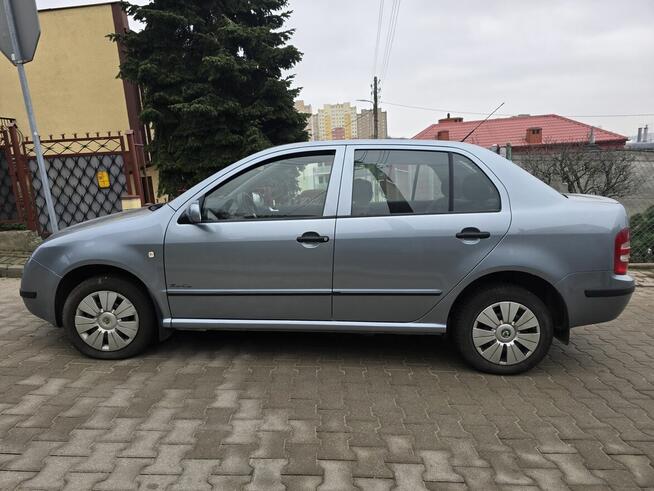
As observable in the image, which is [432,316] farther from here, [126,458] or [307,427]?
[126,458]

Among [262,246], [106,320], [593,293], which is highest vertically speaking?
[262,246]

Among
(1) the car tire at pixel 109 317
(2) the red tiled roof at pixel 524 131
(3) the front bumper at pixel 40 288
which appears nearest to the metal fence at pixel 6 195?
(3) the front bumper at pixel 40 288

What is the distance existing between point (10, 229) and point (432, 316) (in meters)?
6.83

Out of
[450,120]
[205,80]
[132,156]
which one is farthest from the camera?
[450,120]

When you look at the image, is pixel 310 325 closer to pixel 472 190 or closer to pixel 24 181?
pixel 472 190

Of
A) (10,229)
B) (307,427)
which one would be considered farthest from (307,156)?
(10,229)

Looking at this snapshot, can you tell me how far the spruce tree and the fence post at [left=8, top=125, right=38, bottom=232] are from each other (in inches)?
105

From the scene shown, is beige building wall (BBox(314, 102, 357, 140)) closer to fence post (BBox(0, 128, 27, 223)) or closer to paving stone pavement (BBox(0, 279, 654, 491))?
fence post (BBox(0, 128, 27, 223))

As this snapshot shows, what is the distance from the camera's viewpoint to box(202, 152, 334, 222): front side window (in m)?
3.29

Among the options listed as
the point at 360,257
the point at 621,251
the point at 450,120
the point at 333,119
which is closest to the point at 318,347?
the point at 360,257

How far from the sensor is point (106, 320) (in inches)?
135

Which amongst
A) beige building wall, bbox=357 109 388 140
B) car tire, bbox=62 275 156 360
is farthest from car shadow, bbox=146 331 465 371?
beige building wall, bbox=357 109 388 140

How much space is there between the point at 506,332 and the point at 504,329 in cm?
3

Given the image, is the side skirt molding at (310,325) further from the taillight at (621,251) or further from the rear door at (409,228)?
the taillight at (621,251)
